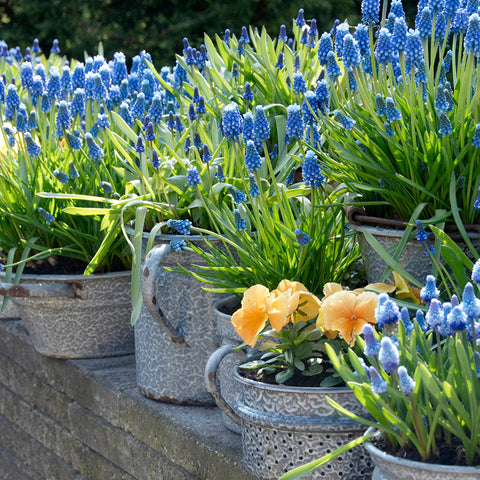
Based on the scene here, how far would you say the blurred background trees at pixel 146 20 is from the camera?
7.07 metres

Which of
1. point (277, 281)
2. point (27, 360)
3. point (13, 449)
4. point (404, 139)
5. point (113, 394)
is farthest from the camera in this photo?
point (13, 449)

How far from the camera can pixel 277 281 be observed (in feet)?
5.67

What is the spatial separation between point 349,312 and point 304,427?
211 millimetres

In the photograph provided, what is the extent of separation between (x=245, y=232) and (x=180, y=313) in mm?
321

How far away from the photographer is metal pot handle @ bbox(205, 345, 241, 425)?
1.61 m

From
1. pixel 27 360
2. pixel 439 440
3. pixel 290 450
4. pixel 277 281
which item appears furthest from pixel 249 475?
pixel 27 360

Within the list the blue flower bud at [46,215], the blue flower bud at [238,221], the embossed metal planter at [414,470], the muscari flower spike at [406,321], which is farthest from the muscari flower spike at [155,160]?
the embossed metal planter at [414,470]

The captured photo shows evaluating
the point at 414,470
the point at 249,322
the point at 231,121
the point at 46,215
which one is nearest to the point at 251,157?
the point at 231,121

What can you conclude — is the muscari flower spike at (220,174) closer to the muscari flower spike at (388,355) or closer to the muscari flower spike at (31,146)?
the muscari flower spike at (31,146)

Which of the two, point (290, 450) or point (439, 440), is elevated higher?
point (439, 440)

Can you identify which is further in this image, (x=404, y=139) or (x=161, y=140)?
(x=161, y=140)

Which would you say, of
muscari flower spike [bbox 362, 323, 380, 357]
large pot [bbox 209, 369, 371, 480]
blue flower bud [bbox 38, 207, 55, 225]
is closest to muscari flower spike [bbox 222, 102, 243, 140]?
large pot [bbox 209, 369, 371, 480]

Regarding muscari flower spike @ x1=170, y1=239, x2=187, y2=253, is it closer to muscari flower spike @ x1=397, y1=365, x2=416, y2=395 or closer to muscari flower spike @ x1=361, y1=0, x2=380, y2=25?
muscari flower spike @ x1=361, y1=0, x2=380, y2=25

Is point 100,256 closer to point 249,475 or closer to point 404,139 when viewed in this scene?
point 249,475
